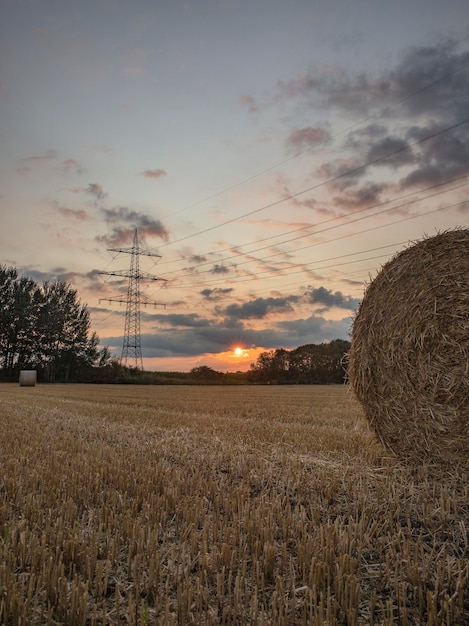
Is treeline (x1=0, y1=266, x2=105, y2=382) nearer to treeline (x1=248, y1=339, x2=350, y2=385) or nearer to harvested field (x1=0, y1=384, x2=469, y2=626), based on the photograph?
treeline (x1=248, y1=339, x2=350, y2=385)

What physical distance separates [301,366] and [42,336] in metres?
27.8

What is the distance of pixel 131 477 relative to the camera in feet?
15.5

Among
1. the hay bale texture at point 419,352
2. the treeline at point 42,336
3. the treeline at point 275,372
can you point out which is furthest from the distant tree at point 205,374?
the hay bale texture at point 419,352

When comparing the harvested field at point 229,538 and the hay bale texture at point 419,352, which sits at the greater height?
the hay bale texture at point 419,352

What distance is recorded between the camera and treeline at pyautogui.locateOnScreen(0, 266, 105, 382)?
49.8 meters

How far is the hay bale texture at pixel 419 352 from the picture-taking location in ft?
17.8

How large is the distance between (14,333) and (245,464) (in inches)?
1961

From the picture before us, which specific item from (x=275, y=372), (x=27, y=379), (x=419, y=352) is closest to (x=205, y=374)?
(x=275, y=372)

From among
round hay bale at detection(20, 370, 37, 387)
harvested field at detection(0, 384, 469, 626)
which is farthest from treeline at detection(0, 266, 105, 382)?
harvested field at detection(0, 384, 469, 626)

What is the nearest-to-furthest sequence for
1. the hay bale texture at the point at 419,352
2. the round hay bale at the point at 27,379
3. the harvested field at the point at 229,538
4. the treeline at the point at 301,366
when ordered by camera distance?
the harvested field at the point at 229,538 → the hay bale texture at the point at 419,352 → the round hay bale at the point at 27,379 → the treeline at the point at 301,366

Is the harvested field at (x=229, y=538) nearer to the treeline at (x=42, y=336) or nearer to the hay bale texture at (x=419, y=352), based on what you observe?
the hay bale texture at (x=419, y=352)

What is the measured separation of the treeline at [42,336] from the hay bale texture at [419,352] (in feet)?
155

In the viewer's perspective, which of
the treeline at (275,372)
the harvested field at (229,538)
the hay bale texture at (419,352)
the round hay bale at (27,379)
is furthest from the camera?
the treeline at (275,372)

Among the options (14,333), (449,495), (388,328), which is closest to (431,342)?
(388,328)
